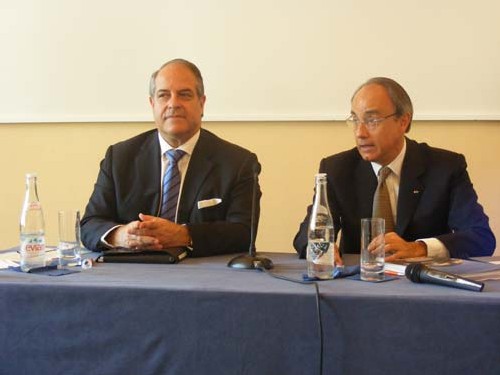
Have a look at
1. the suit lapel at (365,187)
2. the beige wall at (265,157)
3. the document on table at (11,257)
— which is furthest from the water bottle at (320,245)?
the beige wall at (265,157)

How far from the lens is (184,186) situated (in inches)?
92.5

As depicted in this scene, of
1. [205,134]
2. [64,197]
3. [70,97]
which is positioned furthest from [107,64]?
[205,134]

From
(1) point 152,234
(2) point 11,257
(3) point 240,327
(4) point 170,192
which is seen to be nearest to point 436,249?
(3) point 240,327

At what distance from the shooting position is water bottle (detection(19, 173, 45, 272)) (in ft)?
5.57

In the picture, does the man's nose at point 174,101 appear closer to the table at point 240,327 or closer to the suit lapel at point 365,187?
the suit lapel at point 365,187

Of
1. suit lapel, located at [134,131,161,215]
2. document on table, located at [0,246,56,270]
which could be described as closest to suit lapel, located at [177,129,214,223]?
suit lapel, located at [134,131,161,215]

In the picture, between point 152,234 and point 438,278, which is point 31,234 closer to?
point 152,234

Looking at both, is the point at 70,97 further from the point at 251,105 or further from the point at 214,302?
the point at 214,302

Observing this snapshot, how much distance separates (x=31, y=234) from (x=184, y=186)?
2.47ft

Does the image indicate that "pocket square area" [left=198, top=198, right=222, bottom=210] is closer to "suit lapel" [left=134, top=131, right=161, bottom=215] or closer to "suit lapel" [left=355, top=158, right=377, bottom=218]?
"suit lapel" [left=134, top=131, right=161, bottom=215]

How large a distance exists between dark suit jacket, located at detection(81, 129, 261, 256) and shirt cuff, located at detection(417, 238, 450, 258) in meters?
0.68

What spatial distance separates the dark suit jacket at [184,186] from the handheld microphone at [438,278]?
88cm

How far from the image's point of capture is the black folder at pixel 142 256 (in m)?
1.83

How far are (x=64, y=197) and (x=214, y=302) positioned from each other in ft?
7.77
